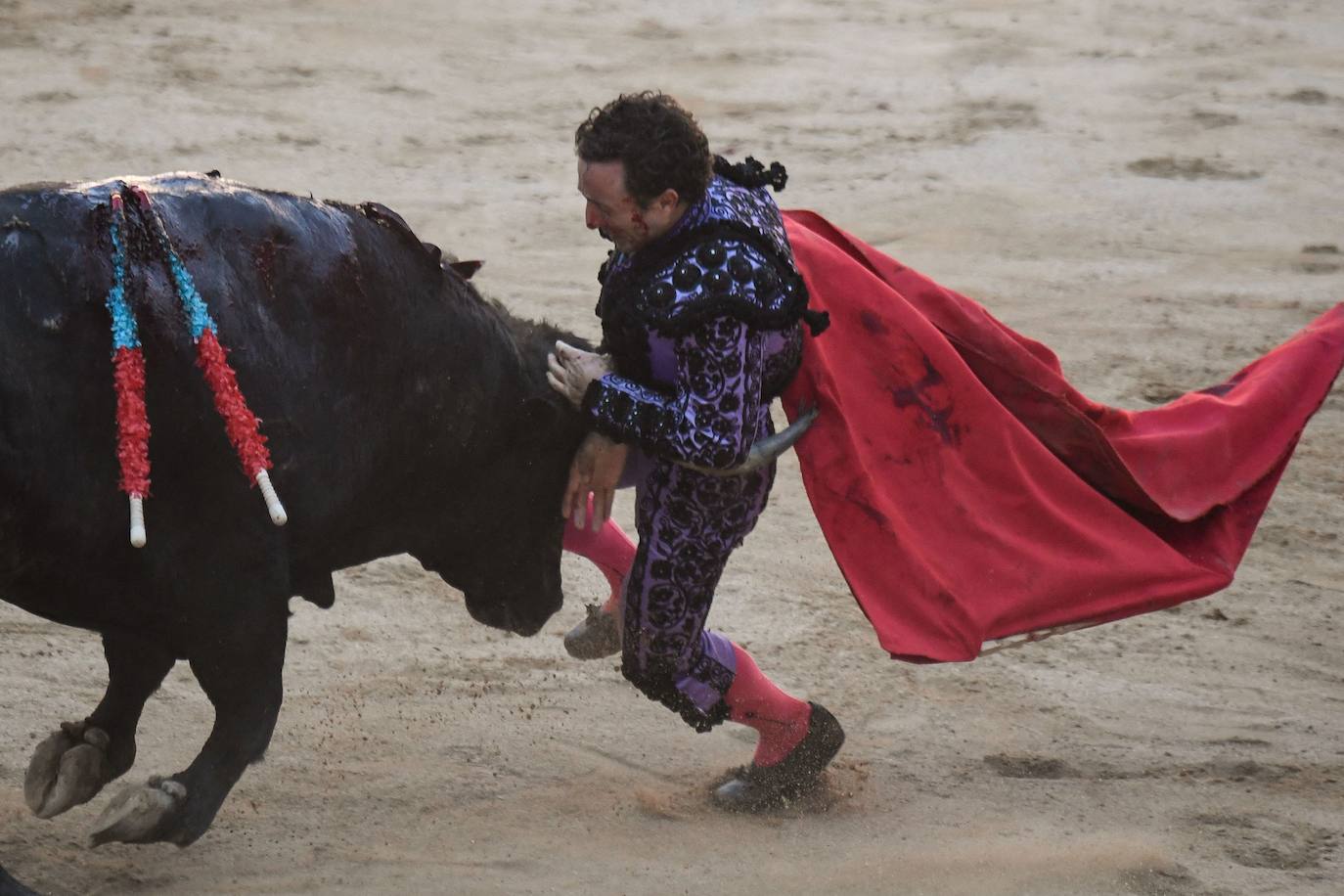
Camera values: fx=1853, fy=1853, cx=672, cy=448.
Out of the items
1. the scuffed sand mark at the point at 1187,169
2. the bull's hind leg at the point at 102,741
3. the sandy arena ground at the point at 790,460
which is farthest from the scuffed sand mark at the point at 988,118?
the bull's hind leg at the point at 102,741

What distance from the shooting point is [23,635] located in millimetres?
4539

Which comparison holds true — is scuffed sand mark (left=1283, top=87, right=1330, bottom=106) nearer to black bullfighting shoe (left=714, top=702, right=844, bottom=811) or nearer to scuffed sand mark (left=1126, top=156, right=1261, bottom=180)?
scuffed sand mark (left=1126, top=156, right=1261, bottom=180)

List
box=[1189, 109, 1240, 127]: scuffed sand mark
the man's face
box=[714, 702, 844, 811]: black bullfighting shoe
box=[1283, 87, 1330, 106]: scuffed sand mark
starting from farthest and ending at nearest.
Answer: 1. box=[1283, 87, 1330, 106]: scuffed sand mark
2. box=[1189, 109, 1240, 127]: scuffed sand mark
3. box=[714, 702, 844, 811]: black bullfighting shoe
4. the man's face

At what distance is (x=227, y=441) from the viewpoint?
3043 mm

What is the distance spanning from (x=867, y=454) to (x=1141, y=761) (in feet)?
3.90

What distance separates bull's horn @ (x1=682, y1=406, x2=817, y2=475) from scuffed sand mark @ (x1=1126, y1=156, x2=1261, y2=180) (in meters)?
4.98

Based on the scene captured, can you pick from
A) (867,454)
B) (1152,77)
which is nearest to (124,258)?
(867,454)

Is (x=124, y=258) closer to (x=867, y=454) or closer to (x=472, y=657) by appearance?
(x=867, y=454)

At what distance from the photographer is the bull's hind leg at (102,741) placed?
3434 mm

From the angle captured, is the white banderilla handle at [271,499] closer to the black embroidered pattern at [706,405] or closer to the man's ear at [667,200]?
the black embroidered pattern at [706,405]

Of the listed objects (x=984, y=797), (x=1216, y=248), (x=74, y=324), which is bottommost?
(x=984, y=797)

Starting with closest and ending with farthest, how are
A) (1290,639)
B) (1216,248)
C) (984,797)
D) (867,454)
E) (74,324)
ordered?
(74,324) → (867,454) → (984,797) → (1290,639) → (1216,248)

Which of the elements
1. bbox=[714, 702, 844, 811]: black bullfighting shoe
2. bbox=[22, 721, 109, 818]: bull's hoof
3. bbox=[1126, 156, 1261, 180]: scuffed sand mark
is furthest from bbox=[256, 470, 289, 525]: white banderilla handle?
bbox=[1126, 156, 1261, 180]: scuffed sand mark

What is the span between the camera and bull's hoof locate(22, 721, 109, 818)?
135 inches
